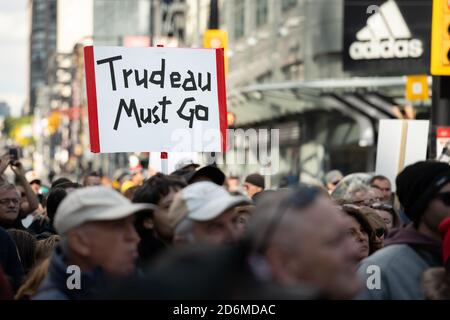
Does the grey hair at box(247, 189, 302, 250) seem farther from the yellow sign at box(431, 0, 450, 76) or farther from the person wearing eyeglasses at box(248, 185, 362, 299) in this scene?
the yellow sign at box(431, 0, 450, 76)

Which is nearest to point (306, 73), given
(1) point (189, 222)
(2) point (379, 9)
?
(2) point (379, 9)

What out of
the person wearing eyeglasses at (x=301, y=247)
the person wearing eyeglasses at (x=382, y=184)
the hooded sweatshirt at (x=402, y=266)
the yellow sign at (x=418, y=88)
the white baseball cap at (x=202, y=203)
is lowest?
the person wearing eyeglasses at (x=382, y=184)

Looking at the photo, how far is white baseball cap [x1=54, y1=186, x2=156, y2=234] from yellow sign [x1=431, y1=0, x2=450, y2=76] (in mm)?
8017

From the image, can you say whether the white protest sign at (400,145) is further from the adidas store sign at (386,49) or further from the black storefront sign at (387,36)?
the adidas store sign at (386,49)

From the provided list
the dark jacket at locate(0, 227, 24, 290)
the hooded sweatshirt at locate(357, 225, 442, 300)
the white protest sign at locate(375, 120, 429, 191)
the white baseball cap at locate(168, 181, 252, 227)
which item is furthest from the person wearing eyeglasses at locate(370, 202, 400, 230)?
the white baseball cap at locate(168, 181, 252, 227)

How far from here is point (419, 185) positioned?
5.44m

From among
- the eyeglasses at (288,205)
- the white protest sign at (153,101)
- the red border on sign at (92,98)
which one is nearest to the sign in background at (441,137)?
the white protest sign at (153,101)

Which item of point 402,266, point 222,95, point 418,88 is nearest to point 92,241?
point 402,266

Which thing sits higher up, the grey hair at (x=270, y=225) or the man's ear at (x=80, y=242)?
the grey hair at (x=270, y=225)

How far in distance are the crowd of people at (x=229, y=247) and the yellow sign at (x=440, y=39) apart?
458 cm

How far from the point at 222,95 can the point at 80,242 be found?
478cm

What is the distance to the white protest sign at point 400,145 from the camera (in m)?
13.0

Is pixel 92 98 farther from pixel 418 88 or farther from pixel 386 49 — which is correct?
pixel 386 49

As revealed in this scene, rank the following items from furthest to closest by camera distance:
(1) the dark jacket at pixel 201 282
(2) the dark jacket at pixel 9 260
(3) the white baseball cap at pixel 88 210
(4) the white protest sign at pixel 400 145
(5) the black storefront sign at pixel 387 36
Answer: (5) the black storefront sign at pixel 387 36
(4) the white protest sign at pixel 400 145
(2) the dark jacket at pixel 9 260
(3) the white baseball cap at pixel 88 210
(1) the dark jacket at pixel 201 282
